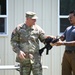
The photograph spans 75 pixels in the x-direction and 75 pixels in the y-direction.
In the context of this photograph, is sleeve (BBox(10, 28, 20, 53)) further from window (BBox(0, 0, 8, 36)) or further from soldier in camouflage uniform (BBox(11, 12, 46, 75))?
window (BBox(0, 0, 8, 36))

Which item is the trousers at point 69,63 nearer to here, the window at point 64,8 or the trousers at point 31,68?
the trousers at point 31,68

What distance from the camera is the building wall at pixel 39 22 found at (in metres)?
7.86

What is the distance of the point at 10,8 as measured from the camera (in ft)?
25.7

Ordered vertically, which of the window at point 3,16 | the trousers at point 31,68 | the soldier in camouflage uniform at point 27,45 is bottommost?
the trousers at point 31,68

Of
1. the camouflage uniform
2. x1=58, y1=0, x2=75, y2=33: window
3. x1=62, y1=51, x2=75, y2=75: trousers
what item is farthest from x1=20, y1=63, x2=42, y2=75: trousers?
x1=58, y1=0, x2=75, y2=33: window

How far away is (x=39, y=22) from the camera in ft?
26.1

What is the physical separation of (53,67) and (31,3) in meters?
1.69

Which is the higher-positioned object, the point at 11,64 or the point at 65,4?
the point at 65,4

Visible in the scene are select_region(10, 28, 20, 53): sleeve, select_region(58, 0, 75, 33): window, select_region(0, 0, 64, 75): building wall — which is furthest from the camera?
select_region(58, 0, 75, 33): window

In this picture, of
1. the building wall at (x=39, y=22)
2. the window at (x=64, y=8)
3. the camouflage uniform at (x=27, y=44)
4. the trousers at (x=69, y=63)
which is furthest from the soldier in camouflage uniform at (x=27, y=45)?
the window at (x=64, y=8)

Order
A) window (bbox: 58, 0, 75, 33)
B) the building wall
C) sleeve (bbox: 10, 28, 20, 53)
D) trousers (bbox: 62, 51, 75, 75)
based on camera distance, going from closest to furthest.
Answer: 1. sleeve (bbox: 10, 28, 20, 53)
2. trousers (bbox: 62, 51, 75, 75)
3. the building wall
4. window (bbox: 58, 0, 75, 33)

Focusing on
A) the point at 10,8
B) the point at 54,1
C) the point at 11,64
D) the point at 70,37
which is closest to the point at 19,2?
the point at 10,8

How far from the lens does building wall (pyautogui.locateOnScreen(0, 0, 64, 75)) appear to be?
786cm

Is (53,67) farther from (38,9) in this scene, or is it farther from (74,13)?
(74,13)
